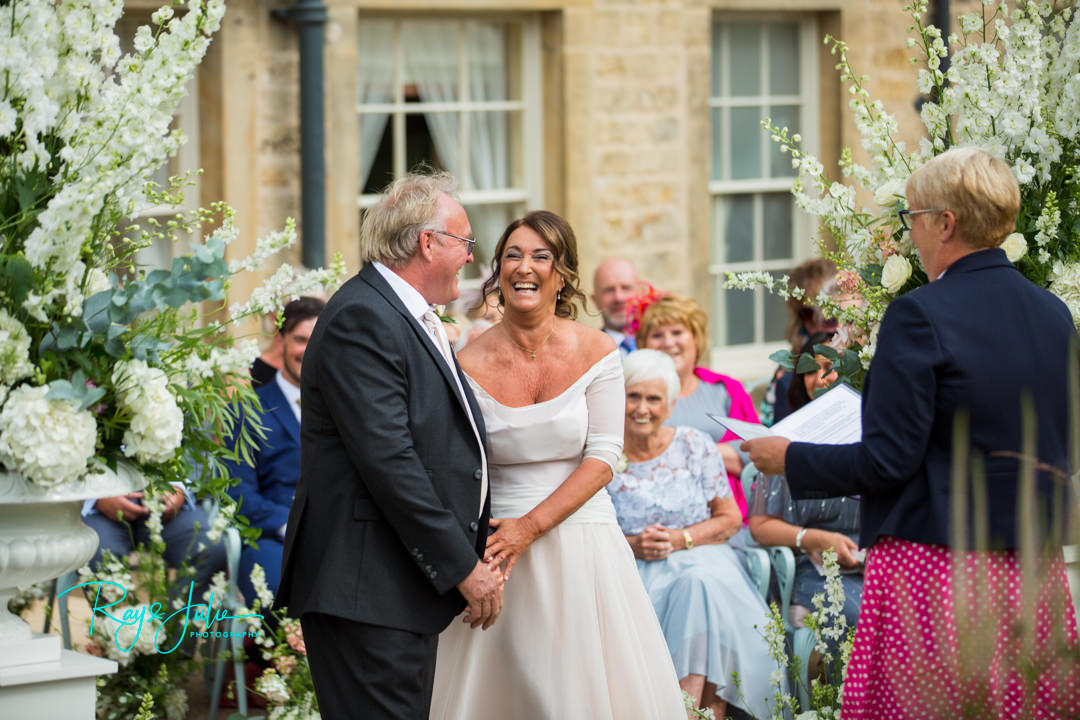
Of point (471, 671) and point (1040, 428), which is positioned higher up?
point (1040, 428)

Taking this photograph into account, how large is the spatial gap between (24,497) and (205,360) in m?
0.49

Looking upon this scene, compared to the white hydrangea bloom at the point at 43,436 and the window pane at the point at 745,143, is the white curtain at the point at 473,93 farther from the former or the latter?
the white hydrangea bloom at the point at 43,436

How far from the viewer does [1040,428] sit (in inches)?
114

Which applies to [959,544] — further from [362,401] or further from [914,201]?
[362,401]

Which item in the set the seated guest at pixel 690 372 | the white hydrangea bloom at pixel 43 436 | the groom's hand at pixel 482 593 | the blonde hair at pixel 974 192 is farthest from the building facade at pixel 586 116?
the blonde hair at pixel 974 192

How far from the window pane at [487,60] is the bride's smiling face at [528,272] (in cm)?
485

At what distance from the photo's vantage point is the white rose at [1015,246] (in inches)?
131

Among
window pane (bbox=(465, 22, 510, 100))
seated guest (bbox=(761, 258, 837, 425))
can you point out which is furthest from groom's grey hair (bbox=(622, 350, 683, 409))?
window pane (bbox=(465, 22, 510, 100))

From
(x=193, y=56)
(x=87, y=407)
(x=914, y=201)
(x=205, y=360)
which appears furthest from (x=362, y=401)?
(x=914, y=201)

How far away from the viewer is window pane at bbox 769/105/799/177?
9617mm

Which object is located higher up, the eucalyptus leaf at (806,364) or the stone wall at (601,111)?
the stone wall at (601,111)

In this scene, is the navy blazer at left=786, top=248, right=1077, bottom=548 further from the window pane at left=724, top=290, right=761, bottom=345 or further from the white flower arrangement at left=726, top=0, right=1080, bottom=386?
the window pane at left=724, top=290, right=761, bottom=345

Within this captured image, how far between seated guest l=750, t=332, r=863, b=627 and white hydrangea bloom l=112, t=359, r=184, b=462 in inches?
102

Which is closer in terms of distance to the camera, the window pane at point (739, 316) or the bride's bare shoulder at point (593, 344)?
the bride's bare shoulder at point (593, 344)
